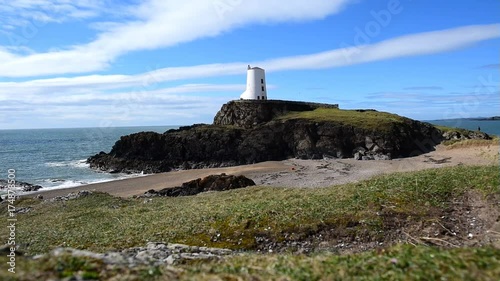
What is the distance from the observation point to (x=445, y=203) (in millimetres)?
22406

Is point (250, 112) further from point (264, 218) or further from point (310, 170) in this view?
point (264, 218)

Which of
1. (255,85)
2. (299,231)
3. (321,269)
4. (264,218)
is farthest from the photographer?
(255,85)

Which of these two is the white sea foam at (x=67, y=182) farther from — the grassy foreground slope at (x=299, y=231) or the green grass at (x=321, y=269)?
the green grass at (x=321, y=269)

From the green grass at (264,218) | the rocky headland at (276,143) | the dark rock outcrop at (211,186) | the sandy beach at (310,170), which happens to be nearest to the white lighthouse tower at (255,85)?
the rocky headland at (276,143)

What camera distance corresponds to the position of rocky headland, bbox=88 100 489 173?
283 feet

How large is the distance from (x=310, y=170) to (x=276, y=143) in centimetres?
2153

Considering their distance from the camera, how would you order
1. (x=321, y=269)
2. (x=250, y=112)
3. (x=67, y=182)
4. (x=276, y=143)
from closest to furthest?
(x=321, y=269)
(x=67, y=182)
(x=276, y=143)
(x=250, y=112)

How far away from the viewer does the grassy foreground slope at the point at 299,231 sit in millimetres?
8891

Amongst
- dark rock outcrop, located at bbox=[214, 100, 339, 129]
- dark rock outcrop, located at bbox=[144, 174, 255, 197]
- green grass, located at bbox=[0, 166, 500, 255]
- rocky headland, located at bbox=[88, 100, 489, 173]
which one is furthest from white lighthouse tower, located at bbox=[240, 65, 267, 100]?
green grass, located at bbox=[0, 166, 500, 255]

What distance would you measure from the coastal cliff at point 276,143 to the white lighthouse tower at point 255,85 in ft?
60.8

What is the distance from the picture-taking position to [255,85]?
11875 centimetres

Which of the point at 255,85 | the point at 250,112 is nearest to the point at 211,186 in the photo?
the point at 250,112

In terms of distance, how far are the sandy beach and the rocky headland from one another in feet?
15.6

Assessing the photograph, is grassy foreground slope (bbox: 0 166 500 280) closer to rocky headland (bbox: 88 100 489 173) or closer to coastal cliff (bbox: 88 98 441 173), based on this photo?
rocky headland (bbox: 88 100 489 173)
